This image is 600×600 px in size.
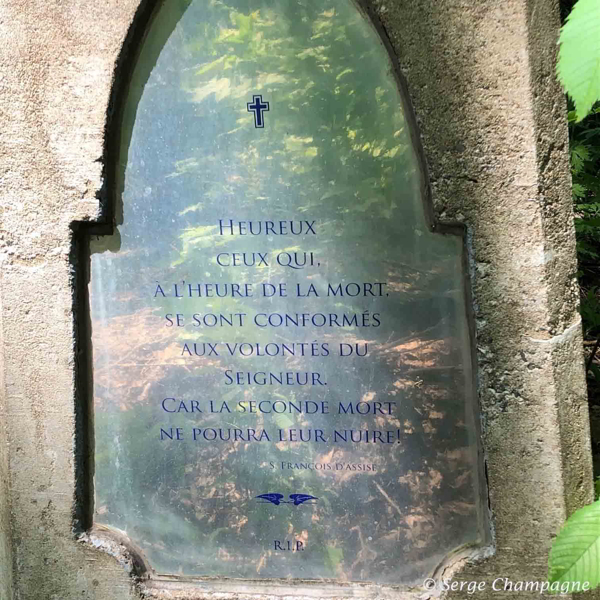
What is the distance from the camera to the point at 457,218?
1421 millimetres

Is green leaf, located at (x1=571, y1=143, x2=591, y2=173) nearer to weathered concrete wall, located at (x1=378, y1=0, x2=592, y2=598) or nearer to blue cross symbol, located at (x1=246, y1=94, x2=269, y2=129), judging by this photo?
weathered concrete wall, located at (x1=378, y1=0, x2=592, y2=598)

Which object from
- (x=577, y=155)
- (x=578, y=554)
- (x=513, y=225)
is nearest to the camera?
(x=578, y=554)

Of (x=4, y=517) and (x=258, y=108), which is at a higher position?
(x=258, y=108)

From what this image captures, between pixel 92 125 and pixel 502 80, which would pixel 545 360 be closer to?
pixel 502 80

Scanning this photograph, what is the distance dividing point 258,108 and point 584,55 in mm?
844

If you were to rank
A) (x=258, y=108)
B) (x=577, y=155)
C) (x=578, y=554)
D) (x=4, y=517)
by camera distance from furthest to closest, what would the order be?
(x=577, y=155) → (x=4, y=517) → (x=258, y=108) → (x=578, y=554)

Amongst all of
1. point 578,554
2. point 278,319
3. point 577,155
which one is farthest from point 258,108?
point 577,155

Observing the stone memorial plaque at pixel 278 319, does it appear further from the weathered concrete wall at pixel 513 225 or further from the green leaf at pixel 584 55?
the green leaf at pixel 584 55

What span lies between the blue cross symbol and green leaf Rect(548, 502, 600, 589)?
50.8 inches

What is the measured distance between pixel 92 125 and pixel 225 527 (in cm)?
125

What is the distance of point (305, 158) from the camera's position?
1.50 m

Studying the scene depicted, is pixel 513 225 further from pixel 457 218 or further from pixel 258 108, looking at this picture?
pixel 258 108

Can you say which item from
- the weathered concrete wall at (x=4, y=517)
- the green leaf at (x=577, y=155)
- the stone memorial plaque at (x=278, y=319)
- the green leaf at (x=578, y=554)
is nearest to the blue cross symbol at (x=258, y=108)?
the stone memorial plaque at (x=278, y=319)

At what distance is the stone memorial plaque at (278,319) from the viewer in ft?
4.87
